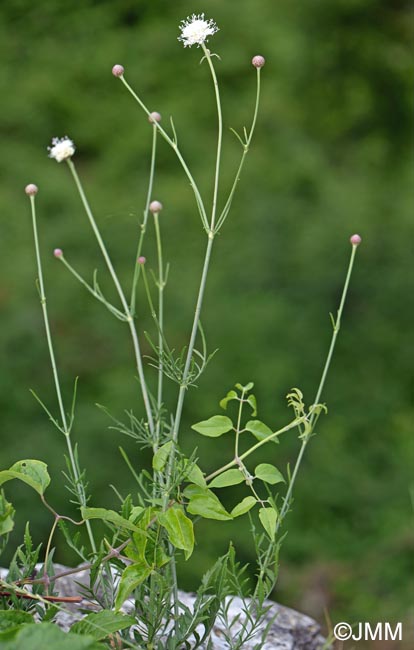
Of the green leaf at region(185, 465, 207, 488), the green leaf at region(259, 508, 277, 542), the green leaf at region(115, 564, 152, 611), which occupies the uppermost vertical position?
the green leaf at region(185, 465, 207, 488)

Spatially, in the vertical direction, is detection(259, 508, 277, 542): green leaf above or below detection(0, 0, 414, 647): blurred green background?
below

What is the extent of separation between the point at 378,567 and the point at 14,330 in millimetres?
1086

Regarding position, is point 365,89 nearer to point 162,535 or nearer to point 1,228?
point 1,228

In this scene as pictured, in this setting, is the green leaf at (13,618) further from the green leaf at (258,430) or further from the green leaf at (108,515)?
the green leaf at (258,430)

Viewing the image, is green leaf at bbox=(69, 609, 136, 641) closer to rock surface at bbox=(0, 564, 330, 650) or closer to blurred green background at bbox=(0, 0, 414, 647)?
rock surface at bbox=(0, 564, 330, 650)

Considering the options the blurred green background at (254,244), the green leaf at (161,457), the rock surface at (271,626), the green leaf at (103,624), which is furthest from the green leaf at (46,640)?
the blurred green background at (254,244)

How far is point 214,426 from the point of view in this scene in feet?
2.62

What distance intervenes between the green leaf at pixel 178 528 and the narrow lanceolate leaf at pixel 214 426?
0.08 metres

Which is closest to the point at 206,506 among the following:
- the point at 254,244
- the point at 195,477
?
the point at 195,477

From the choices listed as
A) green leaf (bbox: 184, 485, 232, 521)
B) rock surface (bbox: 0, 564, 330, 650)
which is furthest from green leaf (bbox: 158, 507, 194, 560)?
rock surface (bbox: 0, 564, 330, 650)

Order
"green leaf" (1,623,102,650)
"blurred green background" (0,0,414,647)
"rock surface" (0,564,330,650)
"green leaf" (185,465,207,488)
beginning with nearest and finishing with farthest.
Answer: "green leaf" (1,623,102,650) → "green leaf" (185,465,207,488) → "rock surface" (0,564,330,650) → "blurred green background" (0,0,414,647)

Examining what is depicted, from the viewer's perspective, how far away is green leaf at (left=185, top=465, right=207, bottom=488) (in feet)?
2.51

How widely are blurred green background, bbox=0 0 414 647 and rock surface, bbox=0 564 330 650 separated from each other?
0.87m

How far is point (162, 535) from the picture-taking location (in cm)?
78
